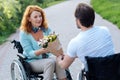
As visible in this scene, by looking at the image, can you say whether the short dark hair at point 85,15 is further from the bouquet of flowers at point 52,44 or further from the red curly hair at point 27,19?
the red curly hair at point 27,19

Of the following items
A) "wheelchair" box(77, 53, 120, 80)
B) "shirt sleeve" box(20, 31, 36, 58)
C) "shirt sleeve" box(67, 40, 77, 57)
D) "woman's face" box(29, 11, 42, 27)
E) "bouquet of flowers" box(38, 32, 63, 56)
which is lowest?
"wheelchair" box(77, 53, 120, 80)

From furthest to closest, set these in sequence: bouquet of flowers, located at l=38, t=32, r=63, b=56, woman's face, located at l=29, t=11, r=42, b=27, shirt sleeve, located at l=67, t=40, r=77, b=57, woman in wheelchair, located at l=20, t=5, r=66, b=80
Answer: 1. woman's face, located at l=29, t=11, r=42, b=27
2. woman in wheelchair, located at l=20, t=5, r=66, b=80
3. bouquet of flowers, located at l=38, t=32, r=63, b=56
4. shirt sleeve, located at l=67, t=40, r=77, b=57

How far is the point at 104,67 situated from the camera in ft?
15.5

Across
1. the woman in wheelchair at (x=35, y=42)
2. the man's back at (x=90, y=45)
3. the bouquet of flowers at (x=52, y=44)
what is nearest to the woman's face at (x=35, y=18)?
the woman in wheelchair at (x=35, y=42)

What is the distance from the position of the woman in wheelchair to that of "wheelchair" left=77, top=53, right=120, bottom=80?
1264mm

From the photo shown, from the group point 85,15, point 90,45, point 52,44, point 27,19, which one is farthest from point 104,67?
point 27,19

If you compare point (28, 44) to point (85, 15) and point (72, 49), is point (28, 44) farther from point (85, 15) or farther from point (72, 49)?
point (85, 15)

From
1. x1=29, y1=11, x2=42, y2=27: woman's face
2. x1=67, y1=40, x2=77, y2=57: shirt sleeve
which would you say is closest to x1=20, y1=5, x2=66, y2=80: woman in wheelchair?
x1=29, y1=11, x2=42, y2=27: woman's face

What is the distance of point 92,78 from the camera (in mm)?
4844

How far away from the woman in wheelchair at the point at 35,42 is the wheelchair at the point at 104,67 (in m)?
1.26

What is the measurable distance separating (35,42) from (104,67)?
5.79ft

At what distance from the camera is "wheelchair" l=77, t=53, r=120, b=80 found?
470 cm

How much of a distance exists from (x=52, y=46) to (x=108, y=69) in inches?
42.5

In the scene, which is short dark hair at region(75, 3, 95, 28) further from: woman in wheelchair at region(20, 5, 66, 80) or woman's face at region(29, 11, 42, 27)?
woman's face at region(29, 11, 42, 27)
